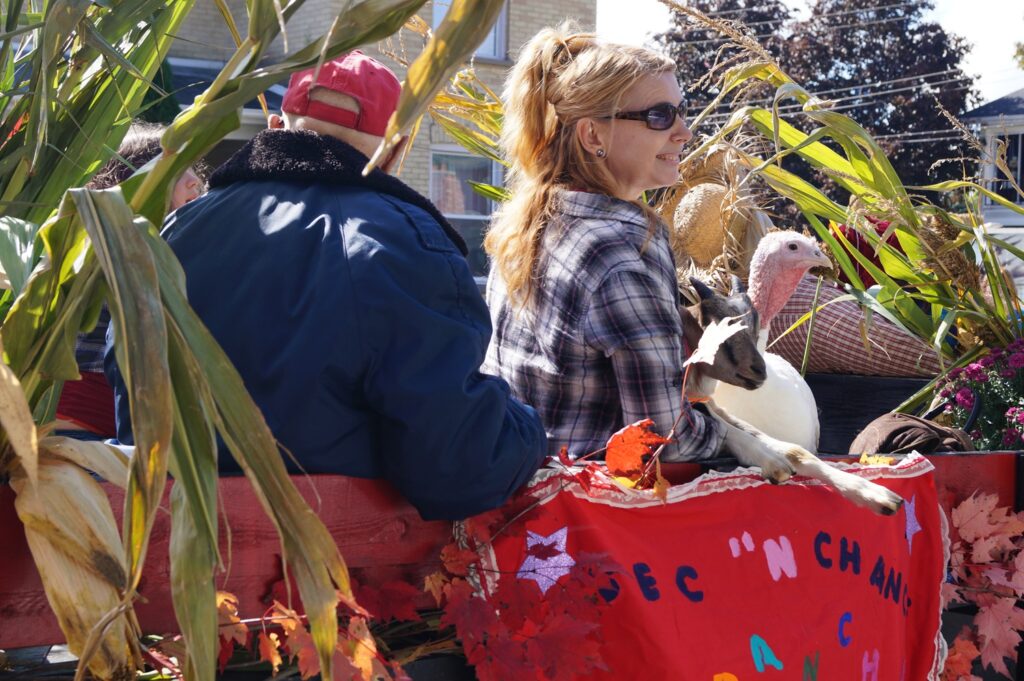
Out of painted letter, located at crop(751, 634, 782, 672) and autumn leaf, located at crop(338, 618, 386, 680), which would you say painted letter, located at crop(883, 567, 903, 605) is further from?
autumn leaf, located at crop(338, 618, 386, 680)

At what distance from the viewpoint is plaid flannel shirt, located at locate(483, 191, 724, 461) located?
2.33 meters

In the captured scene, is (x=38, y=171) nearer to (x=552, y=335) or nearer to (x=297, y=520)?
(x=297, y=520)

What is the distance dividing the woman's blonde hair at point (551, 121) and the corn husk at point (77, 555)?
1351 mm

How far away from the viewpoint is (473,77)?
12.8 ft

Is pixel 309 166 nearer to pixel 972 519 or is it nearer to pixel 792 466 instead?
pixel 792 466

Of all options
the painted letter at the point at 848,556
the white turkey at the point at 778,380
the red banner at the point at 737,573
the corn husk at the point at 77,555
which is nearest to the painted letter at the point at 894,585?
the red banner at the point at 737,573

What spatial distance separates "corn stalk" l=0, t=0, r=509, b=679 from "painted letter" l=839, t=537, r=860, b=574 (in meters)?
1.36

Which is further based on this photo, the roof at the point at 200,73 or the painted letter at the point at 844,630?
the roof at the point at 200,73

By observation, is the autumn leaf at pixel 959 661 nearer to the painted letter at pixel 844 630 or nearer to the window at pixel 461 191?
the painted letter at pixel 844 630

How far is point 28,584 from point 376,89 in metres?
1.03

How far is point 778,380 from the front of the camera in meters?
2.89

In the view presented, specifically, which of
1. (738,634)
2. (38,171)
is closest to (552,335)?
(738,634)

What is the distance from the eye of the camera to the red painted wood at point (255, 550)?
1.50 meters

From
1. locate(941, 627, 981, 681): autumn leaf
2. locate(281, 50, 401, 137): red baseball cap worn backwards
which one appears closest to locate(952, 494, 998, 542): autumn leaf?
locate(941, 627, 981, 681): autumn leaf
